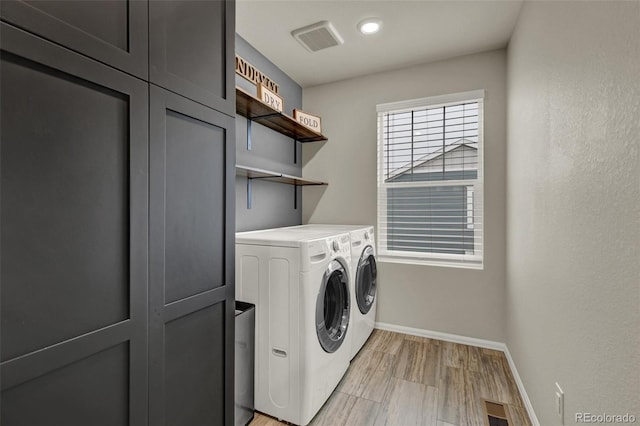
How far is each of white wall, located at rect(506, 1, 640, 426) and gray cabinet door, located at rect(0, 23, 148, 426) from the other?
→ 1385 mm

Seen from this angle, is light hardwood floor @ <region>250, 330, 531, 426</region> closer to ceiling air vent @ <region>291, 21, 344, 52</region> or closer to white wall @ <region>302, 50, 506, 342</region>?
white wall @ <region>302, 50, 506, 342</region>

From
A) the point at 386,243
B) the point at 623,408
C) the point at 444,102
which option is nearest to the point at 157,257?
the point at 623,408

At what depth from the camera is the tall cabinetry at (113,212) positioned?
0.69m

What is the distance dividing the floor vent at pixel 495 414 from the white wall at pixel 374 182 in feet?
2.76

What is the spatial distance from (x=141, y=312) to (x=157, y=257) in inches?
6.7

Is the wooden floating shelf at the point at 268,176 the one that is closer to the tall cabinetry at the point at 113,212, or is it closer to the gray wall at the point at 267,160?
the gray wall at the point at 267,160

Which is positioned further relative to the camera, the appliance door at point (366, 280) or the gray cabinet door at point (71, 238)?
the appliance door at point (366, 280)

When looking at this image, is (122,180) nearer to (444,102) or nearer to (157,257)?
(157,257)

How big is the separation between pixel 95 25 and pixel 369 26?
1.87 m

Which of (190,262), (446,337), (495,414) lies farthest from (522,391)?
(190,262)

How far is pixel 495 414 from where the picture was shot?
178 centimetres

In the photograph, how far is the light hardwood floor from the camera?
5.75 feet

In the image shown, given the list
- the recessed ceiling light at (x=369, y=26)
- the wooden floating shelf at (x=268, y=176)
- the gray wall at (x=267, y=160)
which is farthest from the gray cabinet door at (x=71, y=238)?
the recessed ceiling light at (x=369, y=26)

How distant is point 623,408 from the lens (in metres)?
0.85
